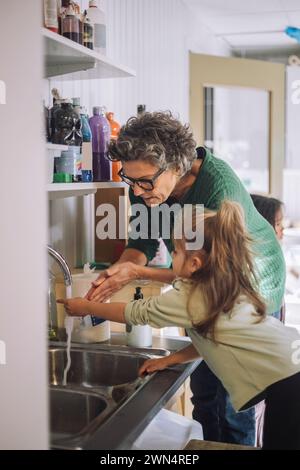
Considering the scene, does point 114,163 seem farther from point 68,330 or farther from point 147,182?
point 68,330

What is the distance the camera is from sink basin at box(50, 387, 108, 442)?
1.39 metres

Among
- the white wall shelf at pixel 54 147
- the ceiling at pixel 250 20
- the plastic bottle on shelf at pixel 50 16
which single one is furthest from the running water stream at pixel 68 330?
the ceiling at pixel 250 20

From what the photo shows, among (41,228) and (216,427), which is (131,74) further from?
(41,228)

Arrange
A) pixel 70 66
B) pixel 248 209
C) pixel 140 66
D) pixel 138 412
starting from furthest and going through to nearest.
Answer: pixel 140 66
pixel 70 66
pixel 248 209
pixel 138 412

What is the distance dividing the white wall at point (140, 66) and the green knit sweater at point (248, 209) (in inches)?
23.1

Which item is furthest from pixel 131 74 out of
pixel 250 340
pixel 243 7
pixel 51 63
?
pixel 243 7

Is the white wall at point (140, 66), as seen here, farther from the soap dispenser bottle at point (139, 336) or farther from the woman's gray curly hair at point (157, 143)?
the soap dispenser bottle at point (139, 336)

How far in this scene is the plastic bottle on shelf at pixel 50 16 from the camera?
1.62 m

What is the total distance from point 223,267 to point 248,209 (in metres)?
0.35

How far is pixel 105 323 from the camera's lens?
1.75 meters

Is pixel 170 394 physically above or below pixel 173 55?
below

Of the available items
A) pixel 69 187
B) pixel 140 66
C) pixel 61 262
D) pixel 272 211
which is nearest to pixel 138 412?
pixel 61 262

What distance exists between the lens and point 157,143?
166cm

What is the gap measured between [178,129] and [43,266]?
1049mm
